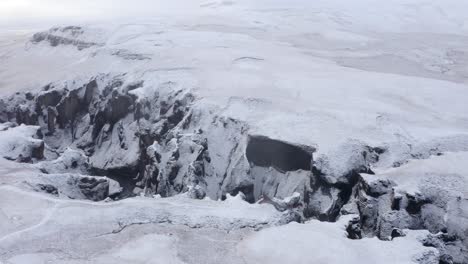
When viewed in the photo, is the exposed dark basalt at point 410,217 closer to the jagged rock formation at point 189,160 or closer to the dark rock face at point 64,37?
the jagged rock formation at point 189,160

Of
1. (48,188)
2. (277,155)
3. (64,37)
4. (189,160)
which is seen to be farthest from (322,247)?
(64,37)

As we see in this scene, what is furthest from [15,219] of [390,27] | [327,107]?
[390,27]

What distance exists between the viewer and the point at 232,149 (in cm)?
2716

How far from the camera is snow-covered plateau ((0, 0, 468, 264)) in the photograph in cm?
1825

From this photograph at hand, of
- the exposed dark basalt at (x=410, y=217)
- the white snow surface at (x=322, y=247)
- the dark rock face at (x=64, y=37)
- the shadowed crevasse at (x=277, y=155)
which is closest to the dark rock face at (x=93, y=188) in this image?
the shadowed crevasse at (x=277, y=155)

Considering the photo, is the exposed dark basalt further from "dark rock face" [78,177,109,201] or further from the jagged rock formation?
"dark rock face" [78,177,109,201]

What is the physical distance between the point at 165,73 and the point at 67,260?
2036 cm

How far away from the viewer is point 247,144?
26.3 m

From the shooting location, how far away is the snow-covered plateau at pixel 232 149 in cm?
1825

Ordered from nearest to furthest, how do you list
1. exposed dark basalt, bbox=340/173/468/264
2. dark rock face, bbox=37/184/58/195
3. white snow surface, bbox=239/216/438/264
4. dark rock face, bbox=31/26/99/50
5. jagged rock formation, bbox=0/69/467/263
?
1. white snow surface, bbox=239/216/438/264
2. exposed dark basalt, bbox=340/173/468/264
3. jagged rock formation, bbox=0/69/467/263
4. dark rock face, bbox=37/184/58/195
5. dark rock face, bbox=31/26/99/50

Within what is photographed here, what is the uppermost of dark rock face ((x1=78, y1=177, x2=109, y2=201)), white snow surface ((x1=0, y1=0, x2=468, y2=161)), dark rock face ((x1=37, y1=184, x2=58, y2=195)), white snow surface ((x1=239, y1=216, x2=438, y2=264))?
white snow surface ((x1=0, y1=0, x2=468, y2=161))

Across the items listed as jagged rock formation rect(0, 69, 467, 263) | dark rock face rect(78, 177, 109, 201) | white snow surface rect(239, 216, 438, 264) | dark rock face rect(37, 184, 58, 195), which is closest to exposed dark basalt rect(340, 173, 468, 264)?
jagged rock formation rect(0, 69, 467, 263)

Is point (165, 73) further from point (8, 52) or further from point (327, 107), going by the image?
point (8, 52)

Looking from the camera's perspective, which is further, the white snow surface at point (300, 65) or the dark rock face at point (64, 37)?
the dark rock face at point (64, 37)
